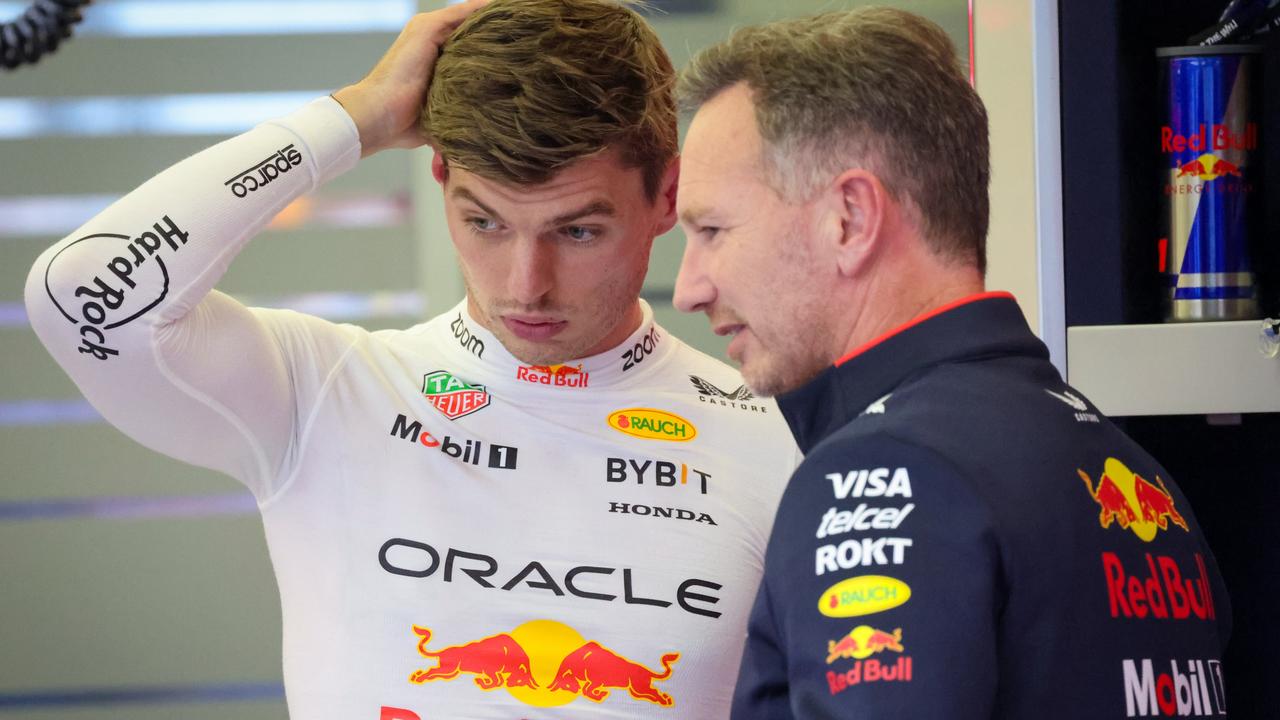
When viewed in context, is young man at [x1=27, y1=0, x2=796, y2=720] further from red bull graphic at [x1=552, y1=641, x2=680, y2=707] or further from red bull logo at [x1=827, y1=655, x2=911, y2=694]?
red bull logo at [x1=827, y1=655, x2=911, y2=694]

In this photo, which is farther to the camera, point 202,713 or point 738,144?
point 202,713

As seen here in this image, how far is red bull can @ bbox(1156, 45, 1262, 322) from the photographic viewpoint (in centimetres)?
154

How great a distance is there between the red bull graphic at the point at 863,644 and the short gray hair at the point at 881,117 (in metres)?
→ 0.33

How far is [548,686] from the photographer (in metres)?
1.29

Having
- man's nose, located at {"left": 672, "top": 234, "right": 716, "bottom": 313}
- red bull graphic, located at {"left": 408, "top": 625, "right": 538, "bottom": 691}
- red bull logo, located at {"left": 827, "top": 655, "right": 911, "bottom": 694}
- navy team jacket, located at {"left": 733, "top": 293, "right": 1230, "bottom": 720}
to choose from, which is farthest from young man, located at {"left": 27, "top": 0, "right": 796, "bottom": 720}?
red bull logo, located at {"left": 827, "top": 655, "right": 911, "bottom": 694}

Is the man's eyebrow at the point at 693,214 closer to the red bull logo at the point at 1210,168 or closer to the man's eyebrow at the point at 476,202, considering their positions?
the man's eyebrow at the point at 476,202

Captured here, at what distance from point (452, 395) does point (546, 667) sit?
0.33 m

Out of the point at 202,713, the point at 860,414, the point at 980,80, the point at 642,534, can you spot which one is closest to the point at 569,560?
the point at 642,534

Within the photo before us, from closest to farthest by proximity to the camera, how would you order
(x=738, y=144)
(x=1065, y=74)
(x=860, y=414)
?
(x=860, y=414)
(x=738, y=144)
(x=1065, y=74)

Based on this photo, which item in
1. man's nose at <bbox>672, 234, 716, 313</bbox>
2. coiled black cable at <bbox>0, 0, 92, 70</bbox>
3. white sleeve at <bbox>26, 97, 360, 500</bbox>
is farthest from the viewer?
white sleeve at <bbox>26, 97, 360, 500</bbox>

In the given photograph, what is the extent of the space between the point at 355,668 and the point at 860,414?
0.65m

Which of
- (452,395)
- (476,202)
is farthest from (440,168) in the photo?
(452,395)

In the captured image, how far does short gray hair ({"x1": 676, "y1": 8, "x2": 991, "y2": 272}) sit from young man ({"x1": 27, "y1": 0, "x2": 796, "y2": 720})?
0.39 m

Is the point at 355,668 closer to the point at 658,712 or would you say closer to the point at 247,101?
the point at 658,712
